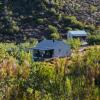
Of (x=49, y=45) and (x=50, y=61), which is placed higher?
(x=50, y=61)

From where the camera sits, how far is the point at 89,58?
67625 millimetres

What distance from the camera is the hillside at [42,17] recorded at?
326 ft

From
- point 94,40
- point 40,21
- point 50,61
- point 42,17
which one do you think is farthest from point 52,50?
point 42,17

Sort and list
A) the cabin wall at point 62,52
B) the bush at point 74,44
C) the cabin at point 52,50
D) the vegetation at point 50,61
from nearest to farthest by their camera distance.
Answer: the vegetation at point 50,61
the cabin wall at point 62,52
the cabin at point 52,50
the bush at point 74,44

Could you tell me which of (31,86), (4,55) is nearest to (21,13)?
(4,55)

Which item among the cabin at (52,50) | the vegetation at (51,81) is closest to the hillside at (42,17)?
the cabin at (52,50)

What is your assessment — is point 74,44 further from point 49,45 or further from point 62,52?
point 49,45

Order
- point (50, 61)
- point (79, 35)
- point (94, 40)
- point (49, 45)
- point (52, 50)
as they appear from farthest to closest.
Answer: point (79, 35)
point (94, 40)
point (49, 45)
point (52, 50)
point (50, 61)

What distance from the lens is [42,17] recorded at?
105 m

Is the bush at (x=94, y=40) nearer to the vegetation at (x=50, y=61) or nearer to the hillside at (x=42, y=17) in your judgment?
the vegetation at (x=50, y=61)

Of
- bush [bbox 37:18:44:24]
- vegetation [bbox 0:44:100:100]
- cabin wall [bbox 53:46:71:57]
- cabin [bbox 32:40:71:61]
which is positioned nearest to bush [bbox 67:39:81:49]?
cabin [bbox 32:40:71:61]

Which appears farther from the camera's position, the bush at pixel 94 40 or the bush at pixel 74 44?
the bush at pixel 94 40

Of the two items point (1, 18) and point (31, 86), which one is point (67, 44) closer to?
point (1, 18)

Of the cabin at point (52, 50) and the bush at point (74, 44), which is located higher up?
the cabin at point (52, 50)
